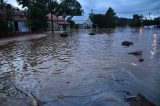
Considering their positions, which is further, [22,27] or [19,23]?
[22,27]

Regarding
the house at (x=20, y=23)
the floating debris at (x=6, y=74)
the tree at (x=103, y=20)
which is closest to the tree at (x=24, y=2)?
the house at (x=20, y=23)

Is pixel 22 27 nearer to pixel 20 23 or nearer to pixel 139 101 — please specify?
pixel 20 23

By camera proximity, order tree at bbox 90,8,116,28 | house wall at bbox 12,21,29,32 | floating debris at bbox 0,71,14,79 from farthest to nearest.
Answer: tree at bbox 90,8,116,28, house wall at bbox 12,21,29,32, floating debris at bbox 0,71,14,79

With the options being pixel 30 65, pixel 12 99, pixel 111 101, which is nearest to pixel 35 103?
pixel 12 99

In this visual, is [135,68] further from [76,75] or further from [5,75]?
[5,75]

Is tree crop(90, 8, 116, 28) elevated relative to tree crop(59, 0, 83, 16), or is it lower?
lower

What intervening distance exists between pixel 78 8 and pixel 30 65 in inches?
3196

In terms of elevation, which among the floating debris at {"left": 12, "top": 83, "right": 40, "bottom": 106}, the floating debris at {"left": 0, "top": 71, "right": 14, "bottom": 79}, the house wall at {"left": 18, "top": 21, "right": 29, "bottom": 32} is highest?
the house wall at {"left": 18, "top": 21, "right": 29, "bottom": 32}

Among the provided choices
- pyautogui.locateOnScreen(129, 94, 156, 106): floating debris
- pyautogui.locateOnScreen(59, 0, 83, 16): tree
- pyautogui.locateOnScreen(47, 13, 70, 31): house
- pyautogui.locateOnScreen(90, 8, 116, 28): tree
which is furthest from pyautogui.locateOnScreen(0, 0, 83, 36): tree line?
pyautogui.locateOnScreen(129, 94, 156, 106): floating debris

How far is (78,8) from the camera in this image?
93375mm

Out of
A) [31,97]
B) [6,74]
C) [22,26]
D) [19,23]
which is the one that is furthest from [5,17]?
[31,97]

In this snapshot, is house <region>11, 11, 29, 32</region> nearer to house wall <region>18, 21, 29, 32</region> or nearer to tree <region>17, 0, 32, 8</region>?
house wall <region>18, 21, 29, 32</region>

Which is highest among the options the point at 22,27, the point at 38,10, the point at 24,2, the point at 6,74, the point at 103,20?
the point at 24,2

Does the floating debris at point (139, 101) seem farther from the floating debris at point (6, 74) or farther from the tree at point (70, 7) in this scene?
the tree at point (70, 7)
